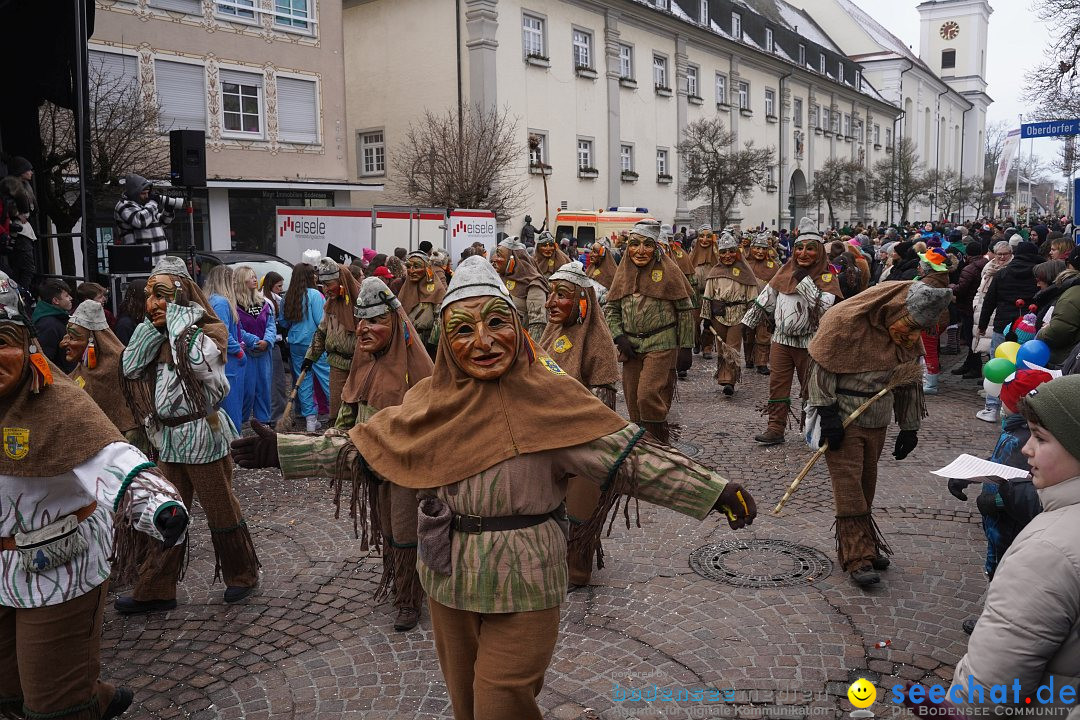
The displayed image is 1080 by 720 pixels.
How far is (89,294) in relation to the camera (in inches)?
298

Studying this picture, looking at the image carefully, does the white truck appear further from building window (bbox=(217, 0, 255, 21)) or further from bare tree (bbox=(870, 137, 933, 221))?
bare tree (bbox=(870, 137, 933, 221))

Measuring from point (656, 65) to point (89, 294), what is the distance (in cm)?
3029

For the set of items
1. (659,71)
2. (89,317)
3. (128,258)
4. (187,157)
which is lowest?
(89,317)

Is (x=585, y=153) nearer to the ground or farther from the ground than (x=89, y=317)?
farther from the ground

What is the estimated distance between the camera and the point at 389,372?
5340 mm

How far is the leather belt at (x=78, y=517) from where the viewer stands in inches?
133

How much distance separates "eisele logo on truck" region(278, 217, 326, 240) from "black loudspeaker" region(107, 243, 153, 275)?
8357 mm

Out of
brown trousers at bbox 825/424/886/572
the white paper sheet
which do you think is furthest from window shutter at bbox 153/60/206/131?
the white paper sheet

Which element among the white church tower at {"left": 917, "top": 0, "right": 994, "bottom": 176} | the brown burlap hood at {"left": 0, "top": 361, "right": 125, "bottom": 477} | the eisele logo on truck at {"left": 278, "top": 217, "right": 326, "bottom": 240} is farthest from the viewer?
the white church tower at {"left": 917, "top": 0, "right": 994, "bottom": 176}

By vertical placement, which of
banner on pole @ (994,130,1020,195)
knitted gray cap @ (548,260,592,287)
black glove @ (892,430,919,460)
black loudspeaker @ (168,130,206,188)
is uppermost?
banner on pole @ (994,130,1020,195)

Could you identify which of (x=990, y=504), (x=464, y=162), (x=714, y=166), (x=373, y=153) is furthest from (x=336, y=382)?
(x=714, y=166)

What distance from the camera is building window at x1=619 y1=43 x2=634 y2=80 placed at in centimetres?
3247

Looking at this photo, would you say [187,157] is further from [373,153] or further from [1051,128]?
[373,153]

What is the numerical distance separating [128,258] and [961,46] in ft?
286
